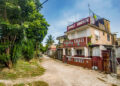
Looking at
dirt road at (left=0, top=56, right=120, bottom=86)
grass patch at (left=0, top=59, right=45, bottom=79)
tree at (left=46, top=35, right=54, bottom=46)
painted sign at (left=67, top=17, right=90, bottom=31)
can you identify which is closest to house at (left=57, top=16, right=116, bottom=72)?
painted sign at (left=67, top=17, right=90, bottom=31)

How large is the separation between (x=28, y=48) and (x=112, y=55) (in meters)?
13.9

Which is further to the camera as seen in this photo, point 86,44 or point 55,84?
point 86,44

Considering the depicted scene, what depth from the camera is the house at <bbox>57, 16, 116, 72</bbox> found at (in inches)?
380

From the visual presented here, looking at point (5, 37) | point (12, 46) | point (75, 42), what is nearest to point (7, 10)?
point (5, 37)

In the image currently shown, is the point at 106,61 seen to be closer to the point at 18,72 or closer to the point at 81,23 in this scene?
the point at 81,23

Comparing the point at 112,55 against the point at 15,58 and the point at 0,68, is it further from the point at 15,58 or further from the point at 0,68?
the point at 0,68

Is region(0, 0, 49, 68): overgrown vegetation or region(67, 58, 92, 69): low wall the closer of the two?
region(0, 0, 49, 68): overgrown vegetation

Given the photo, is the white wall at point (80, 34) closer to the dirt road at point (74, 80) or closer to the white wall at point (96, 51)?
the white wall at point (96, 51)

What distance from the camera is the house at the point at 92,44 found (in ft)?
31.6

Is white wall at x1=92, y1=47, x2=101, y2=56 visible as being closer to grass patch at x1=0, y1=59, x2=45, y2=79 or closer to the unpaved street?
the unpaved street

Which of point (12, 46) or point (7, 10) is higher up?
point (7, 10)

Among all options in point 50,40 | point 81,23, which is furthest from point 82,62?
point 50,40

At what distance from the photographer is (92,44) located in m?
11.8

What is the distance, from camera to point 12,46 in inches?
341
